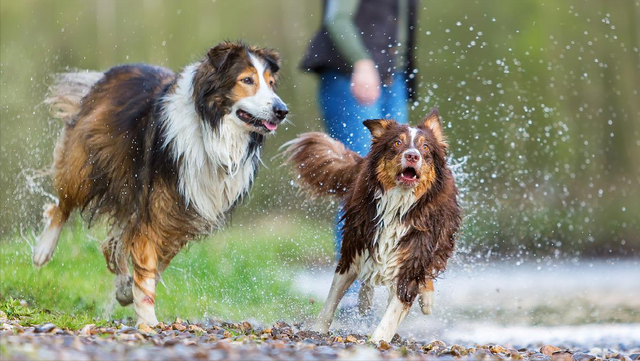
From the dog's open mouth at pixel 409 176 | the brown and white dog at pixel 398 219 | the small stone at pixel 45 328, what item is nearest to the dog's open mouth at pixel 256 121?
the brown and white dog at pixel 398 219

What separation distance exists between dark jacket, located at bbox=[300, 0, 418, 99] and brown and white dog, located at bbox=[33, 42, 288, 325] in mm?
732

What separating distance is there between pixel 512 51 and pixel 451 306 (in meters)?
8.75

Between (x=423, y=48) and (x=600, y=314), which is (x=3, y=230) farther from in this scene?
(x=423, y=48)

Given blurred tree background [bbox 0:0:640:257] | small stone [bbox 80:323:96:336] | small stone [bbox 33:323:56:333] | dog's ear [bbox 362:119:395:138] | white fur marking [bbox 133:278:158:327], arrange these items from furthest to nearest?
blurred tree background [bbox 0:0:640:257]
white fur marking [bbox 133:278:158:327]
dog's ear [bbox 362:119:395:138]
small stone [bbox 33:323:56:333]
small stone [bbox 80:323:96:336]

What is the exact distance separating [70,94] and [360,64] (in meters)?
2.36

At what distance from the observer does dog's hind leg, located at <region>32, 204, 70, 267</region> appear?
7484 mm

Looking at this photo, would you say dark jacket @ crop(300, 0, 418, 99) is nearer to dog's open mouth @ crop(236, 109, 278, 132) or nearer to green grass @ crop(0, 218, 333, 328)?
dog's open mouth @ crop(236, 109, 278, 132)

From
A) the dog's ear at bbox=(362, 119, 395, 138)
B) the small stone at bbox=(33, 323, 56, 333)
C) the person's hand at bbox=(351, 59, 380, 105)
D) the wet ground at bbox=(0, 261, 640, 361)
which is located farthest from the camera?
the person's hand at bbox=(351, 59, 380, 105)

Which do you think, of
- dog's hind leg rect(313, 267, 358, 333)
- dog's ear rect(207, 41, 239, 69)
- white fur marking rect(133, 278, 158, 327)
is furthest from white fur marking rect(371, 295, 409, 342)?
dog's ear rect(207, 41, 239, 69)

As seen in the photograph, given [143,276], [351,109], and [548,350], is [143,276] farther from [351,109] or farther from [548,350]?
[548,350]

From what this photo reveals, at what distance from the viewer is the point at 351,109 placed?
727 cm

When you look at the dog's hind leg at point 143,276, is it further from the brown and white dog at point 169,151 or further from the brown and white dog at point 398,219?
the brown and white dog at point 398,219

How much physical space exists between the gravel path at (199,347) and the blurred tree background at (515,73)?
8.66 metres

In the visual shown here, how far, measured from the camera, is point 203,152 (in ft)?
21.0
